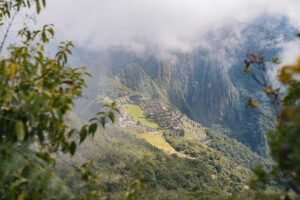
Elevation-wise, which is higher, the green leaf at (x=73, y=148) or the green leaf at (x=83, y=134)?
the green leaf at (x=83, y=134)

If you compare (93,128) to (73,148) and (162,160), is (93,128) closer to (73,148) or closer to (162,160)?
(73,148)

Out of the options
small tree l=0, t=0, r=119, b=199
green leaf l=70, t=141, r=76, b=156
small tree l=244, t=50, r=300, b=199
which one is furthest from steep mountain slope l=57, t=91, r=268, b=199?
small tree l=0, t=0, r=119, b=199

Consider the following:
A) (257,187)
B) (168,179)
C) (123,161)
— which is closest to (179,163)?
(168,179)

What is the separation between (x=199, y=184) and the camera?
11231 cm

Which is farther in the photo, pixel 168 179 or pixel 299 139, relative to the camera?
pixel 168 179

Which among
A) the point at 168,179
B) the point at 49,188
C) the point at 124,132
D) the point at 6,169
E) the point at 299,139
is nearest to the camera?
the point at 299,139

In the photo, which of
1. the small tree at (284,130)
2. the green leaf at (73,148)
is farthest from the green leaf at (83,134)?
the small tree at (284,130)

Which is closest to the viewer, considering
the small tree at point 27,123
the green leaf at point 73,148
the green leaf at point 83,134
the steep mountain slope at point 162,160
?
the small tree at point 27,123

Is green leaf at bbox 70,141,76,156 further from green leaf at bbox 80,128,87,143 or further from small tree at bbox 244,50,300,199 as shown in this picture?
small tree at bbox 244,50,300,199

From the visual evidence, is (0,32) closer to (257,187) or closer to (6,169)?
(6,169)

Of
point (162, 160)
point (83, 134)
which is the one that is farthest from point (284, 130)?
point (162, 160)

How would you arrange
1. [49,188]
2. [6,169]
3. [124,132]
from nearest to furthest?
1. [6,169]
2. [49,188]
3. [124,132]

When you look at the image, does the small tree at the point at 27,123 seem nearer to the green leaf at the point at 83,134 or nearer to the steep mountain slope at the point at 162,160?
the green leaf at the point at 83,134

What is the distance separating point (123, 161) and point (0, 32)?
11830cm
